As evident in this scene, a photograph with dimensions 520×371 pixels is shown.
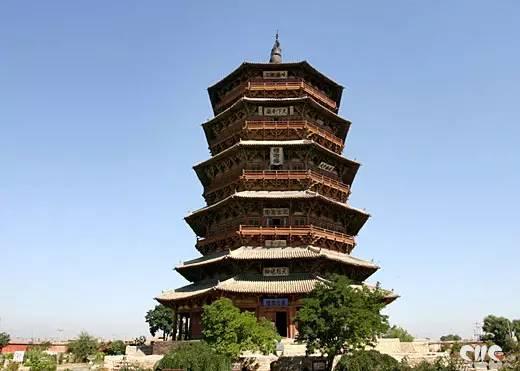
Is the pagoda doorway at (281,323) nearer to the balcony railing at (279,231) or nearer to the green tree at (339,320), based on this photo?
the balcony railing at (279,231)


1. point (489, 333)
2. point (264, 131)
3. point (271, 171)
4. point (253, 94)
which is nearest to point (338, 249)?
point (271, 171)

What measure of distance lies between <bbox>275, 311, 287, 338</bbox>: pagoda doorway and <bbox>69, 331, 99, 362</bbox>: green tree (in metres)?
19.1

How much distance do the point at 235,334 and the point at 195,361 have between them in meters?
3.69

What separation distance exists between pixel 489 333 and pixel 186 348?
187 ft

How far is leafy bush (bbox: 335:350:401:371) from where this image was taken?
21.0 m

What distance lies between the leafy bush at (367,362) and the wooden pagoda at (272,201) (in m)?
7.13

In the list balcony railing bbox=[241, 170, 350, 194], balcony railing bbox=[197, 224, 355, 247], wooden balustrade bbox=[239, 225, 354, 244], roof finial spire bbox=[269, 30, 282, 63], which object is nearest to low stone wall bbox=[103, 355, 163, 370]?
balcony railing bbox=[197, 224, 355, 247]

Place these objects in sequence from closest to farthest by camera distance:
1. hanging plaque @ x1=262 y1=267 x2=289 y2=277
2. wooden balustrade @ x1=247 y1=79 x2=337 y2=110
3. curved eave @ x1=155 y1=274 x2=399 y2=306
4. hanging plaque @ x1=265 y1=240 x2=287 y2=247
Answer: curved eave @ x1=155 y1=274 x2=399 y2=306 < hanging plaque @ x1=262 y1=267 x2=289 y2=277 < hanging plaque @ x1=265 y1=240 x2=287 y2=247 < wooden balustrade @ x1=247 y1=79 x2=337 y2=110

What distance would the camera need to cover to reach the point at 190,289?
33.7m

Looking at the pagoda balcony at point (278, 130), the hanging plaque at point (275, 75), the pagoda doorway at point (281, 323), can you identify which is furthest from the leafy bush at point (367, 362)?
the hanging plaque at point (275, 75)

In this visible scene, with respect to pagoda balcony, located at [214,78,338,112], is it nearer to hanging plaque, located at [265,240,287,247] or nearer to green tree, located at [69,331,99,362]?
hanging plaque, located at [265,240,287,247]

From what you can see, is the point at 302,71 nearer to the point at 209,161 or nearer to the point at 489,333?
the point at 209,161

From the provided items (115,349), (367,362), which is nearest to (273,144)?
(367,362)

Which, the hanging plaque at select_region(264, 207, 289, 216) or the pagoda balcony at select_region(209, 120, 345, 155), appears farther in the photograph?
the pagoda balcony at select_region(209, 120, 345, 155)
